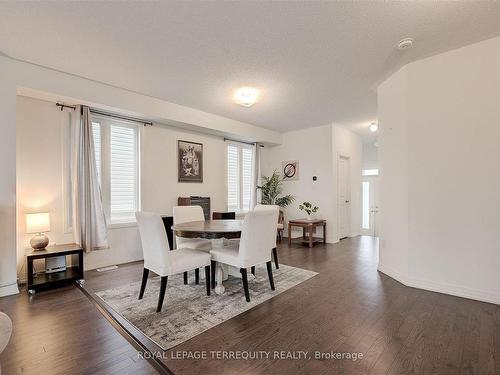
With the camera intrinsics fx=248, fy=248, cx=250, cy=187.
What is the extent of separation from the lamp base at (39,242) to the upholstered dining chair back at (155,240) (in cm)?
149

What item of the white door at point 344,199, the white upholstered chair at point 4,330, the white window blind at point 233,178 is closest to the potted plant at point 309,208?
the white door at point 344,199

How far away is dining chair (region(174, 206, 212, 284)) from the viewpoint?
3260mm

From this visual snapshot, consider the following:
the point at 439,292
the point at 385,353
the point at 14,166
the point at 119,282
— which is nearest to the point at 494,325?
the point at 439,292

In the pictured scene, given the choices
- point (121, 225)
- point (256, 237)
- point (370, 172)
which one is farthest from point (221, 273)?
point (370, 172)

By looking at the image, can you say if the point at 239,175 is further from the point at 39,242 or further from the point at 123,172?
the point at 39,242

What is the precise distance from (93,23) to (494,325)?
14.2 feet

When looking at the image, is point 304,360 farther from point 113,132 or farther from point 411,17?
point 113,132

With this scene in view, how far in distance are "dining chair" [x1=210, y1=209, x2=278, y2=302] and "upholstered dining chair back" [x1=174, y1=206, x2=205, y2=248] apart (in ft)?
2.69

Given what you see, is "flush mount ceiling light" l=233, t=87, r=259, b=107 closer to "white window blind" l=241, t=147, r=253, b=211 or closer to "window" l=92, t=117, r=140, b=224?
"window" l=92, t=117, r=140, b=224

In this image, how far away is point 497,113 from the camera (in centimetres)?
250

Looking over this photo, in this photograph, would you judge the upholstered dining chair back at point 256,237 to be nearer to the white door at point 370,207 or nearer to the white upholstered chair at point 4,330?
the white upholstered chair at point 4,330

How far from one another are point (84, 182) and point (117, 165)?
0.65 metres

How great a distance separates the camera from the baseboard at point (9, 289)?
269 cm

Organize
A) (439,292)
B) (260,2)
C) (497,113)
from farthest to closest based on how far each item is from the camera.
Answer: (439,292), (497,113), (260,2)
